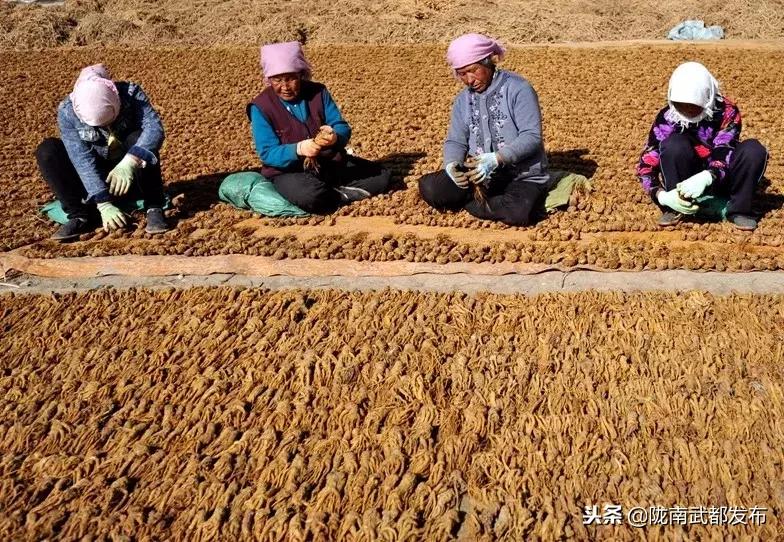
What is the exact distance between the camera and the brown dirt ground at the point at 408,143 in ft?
10.5

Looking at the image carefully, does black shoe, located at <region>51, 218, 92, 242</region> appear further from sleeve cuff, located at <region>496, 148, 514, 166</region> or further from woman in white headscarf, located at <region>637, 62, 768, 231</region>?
woman in white headscarf, located at <region>637, 62, 768, 231</region>

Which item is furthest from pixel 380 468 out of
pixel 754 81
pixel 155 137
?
pixel 754 81

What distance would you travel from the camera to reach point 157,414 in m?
2.26

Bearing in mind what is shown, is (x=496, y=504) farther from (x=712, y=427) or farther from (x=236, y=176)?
(x=236, y=176)

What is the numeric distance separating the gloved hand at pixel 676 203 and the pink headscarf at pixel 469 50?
1.05 meters

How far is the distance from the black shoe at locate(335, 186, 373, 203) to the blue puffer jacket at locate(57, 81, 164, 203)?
967mm

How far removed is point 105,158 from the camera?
141 inches

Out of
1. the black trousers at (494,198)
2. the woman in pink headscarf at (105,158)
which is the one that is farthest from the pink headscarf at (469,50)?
the woman in pink headscarf at (105,158)

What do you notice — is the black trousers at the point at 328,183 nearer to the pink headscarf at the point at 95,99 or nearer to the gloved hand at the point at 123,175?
the gloved hand at the point at 123,175

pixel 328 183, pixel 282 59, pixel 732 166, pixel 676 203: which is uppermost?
pixel 282 59

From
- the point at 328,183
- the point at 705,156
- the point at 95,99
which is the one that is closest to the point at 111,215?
the point at 95,99

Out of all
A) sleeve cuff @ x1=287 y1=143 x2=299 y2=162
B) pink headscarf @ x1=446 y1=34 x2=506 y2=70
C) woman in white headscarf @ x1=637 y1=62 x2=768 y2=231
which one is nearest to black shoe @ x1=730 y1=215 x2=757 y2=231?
woman in white headscarf @ x1=637 y1=62 x2=768 y2=231

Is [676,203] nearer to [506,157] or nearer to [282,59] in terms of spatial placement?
[506,157]

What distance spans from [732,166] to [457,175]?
1.25 metres
